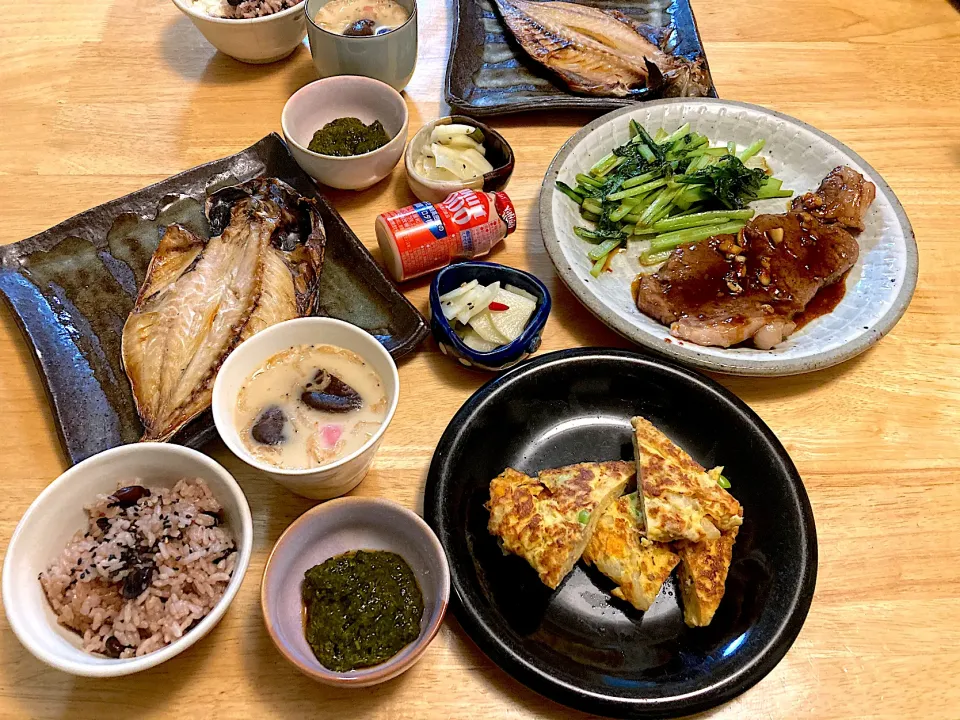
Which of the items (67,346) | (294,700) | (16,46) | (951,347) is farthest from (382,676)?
(16,46)

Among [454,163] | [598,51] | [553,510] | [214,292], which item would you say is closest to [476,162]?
[454,163]

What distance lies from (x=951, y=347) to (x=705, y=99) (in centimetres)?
143

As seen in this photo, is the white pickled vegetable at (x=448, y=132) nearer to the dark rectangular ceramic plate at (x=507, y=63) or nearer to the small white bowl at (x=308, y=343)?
the dark rectangular ceramic plate at (x=507, y=63)

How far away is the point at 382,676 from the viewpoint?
1384mm

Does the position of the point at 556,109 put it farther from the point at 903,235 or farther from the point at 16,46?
the point at 16,46

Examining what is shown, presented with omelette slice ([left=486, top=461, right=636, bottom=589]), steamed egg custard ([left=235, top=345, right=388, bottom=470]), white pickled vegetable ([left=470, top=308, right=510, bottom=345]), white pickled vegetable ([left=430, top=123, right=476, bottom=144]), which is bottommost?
omelette slice ([left=486, top=461, right=636, bottom=589])

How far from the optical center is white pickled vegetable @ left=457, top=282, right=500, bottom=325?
2.12 meters

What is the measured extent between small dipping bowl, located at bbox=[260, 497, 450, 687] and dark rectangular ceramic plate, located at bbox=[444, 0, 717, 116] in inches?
77.1

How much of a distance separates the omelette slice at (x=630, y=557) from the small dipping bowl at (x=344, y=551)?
48 centimetres

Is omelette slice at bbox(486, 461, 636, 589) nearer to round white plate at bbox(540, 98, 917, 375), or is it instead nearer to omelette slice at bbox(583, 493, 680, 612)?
omelette slice at bbox(583, 493, 680, 612)

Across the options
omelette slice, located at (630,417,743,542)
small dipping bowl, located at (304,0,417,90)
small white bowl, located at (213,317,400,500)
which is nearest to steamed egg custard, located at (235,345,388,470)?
small white bowl, located at (213,317,400,500)

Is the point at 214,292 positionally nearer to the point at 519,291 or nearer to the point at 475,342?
the point at 475,342

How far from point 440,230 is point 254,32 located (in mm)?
1471

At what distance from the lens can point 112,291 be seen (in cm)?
217
